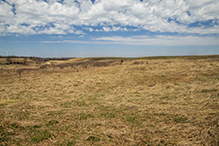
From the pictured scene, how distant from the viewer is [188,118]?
609cm

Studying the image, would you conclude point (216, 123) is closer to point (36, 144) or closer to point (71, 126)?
point (71, 126)

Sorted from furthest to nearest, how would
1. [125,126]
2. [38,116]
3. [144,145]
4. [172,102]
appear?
[172,102]
[38,116]
[125,126]
[144,145]

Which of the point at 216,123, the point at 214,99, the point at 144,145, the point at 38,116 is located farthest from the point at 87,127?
the point at 214,99

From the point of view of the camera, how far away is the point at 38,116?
7.09m

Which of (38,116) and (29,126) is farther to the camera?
(38,116)

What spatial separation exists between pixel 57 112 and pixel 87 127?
109 inches

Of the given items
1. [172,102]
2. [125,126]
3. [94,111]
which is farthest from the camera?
[172,102]

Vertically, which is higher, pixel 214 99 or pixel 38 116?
pixel 214 99

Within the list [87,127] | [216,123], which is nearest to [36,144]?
[87,127]

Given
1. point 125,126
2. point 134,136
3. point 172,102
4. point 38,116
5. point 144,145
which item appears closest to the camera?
point 144,145

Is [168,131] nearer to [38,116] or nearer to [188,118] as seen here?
[188,118]

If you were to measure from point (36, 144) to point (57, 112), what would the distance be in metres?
2.93

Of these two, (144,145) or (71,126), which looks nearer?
(144,145)

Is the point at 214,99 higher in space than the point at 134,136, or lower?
higher
